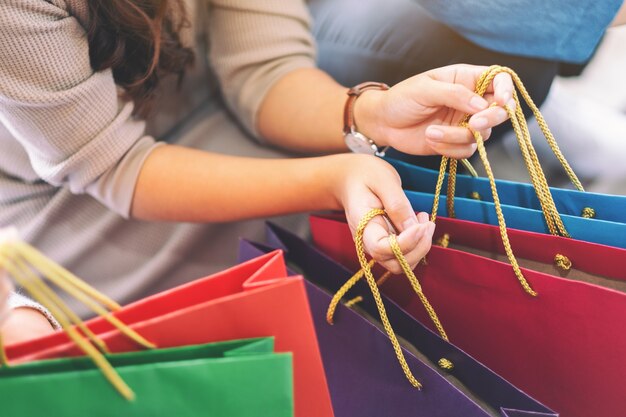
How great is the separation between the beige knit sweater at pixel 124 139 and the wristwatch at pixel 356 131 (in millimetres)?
167

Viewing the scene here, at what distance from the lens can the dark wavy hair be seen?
2.03 feet

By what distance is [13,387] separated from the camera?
1.18 ft

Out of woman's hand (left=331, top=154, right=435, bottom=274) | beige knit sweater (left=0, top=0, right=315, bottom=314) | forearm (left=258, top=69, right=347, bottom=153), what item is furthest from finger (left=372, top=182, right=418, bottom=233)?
beige knit sweater (left=0, top=0, right=315, bottom=314)


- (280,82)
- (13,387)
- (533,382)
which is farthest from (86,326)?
(280,82)

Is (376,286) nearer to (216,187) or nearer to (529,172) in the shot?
(529,172)

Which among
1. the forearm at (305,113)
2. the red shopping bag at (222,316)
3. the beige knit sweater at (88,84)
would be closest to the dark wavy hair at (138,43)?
the beige knit sweater at (88,84)

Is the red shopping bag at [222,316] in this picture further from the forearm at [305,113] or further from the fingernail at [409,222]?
the forearm at [305,113]

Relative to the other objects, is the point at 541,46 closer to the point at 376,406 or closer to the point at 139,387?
the point at 376,406

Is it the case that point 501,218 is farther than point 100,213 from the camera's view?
No

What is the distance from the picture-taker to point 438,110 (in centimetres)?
55

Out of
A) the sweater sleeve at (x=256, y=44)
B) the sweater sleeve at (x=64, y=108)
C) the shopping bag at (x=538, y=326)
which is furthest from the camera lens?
the sweater sleeve at (x=256, y=44)

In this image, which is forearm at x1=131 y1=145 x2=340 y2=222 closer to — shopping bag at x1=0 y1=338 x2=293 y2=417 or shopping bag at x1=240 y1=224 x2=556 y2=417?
shopping bag at x1=240 y1=224 x2=556 y2=417

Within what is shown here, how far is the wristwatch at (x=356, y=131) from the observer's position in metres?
0.65

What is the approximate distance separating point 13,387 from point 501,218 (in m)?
0.38
